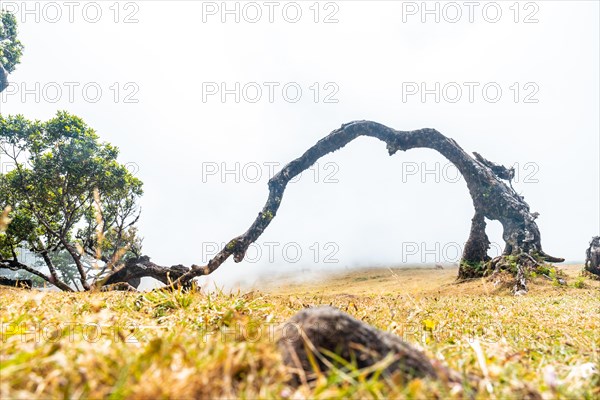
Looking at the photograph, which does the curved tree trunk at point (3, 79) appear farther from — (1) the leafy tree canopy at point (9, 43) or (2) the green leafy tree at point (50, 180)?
(2) the green leafy tree at point (50, 180)

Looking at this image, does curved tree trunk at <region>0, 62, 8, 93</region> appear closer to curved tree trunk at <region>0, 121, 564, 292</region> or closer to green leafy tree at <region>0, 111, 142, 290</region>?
green leafy tree at <region>0, 111, 142, 290</region>

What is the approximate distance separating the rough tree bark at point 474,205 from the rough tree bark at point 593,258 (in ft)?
5.93

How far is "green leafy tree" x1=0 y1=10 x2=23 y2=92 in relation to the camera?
75.5ft

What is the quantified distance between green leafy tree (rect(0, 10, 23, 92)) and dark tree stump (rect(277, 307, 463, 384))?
28.5 metres

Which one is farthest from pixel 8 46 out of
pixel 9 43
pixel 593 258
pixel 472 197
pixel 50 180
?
pixel 593 258

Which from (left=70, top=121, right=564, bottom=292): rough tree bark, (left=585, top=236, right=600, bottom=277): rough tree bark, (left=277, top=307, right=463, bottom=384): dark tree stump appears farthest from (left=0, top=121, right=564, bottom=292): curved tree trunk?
(left=277, top=307, right=463, bottom=384): dark tree stump

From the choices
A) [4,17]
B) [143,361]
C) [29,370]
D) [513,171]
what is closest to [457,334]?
[143,361]

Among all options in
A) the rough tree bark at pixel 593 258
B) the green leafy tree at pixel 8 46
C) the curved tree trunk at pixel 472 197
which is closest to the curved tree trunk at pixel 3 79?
the green leafy tree at pixel 8 46

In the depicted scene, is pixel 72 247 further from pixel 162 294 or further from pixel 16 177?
pixel 162 294

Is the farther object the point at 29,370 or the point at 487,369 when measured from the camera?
the point at 487,369

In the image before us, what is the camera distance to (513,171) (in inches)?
727

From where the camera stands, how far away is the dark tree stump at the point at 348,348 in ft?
4.97

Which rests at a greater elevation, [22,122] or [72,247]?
[22,122]

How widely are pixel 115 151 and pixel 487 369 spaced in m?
22.1
